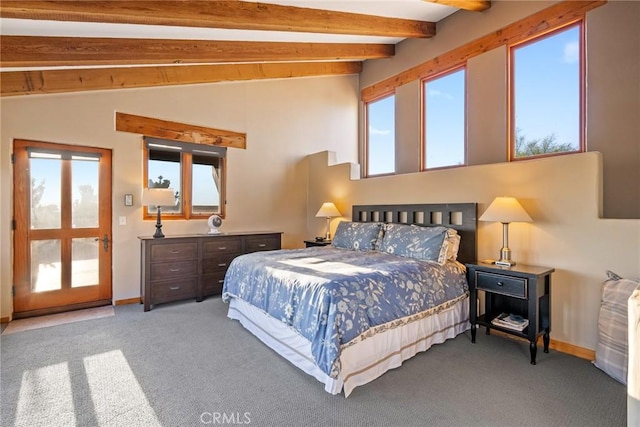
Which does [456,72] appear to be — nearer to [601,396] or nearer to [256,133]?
[256,133]

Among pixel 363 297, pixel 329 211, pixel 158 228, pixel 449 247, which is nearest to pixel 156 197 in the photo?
pixel 158 228

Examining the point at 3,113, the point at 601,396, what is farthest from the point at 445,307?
the point at 3,113

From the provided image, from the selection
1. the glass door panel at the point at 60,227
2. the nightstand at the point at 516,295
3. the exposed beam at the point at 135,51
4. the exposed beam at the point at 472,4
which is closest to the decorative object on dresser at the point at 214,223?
the glass door panel at the point at 60,227

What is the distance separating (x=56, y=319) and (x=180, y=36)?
3603 mm

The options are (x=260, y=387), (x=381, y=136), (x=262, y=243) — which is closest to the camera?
(x=260, y=387)

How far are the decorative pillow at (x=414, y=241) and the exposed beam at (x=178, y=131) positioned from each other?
2.99m

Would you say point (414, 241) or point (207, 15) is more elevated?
point (207, 15)

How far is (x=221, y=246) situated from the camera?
4.62m

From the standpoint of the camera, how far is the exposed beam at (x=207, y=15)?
2.23 metres

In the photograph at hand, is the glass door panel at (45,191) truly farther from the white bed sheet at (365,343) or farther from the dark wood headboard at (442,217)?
the dark wood headboard at (442,217)

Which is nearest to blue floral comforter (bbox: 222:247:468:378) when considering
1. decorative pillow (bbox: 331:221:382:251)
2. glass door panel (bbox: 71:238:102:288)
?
decorative pillow (bbox: 331:221:382:251)

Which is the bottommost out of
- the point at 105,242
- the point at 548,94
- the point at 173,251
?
the point at 173,251

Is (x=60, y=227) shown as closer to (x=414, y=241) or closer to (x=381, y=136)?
(x=414, y=241)

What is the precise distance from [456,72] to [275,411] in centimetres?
485
